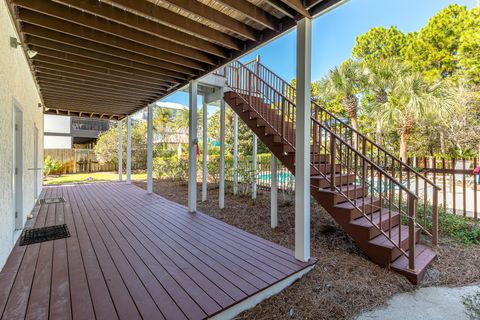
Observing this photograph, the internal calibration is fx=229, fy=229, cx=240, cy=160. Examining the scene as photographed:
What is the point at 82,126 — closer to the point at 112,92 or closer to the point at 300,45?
the point at 112,92

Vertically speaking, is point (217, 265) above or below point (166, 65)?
below

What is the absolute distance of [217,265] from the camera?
8.53ft

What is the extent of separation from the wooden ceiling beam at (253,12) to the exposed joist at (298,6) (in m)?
0.46

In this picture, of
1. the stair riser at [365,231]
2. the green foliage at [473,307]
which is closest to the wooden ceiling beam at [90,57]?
the stair riser at [365,231]

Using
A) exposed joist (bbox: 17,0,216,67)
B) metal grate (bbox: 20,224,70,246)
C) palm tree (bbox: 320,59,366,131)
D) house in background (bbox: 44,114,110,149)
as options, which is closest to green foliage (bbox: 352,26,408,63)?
palm tree (bbox: 320,59,366,131)

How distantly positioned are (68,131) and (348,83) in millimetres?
18507

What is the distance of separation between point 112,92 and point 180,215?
370cm

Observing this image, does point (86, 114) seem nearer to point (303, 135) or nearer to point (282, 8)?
point (282, 8)

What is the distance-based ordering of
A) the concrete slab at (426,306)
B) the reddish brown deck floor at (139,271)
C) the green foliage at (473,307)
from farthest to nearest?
the concrete slab at (426,306)
the reddish brown deck floor at (139,271)
the green foliage at (473,307)

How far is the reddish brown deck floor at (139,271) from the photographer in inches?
73.3

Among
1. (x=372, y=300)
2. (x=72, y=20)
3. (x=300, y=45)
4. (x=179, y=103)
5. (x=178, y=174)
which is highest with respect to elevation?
(x=179, y=103)

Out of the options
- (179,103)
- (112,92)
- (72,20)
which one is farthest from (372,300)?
(179,103)

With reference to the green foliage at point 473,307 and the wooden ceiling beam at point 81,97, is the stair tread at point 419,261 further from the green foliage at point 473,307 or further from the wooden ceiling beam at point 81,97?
the wooden ceiling beam at point 81,97

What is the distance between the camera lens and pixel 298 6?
97.7 inches
